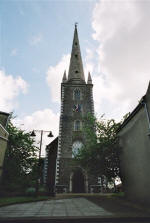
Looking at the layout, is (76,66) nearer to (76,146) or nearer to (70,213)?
(76,146)

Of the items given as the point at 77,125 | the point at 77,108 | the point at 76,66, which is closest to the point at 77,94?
the point at 77,108

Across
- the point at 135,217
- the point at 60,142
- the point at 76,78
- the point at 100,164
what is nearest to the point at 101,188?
the point at 100,164

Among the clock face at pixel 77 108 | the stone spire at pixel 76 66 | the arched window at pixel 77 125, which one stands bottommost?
the arched window at pixel 77 125

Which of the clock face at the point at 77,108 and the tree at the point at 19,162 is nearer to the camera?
the tree at the point at 19,162

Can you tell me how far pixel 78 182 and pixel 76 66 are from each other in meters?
25.4

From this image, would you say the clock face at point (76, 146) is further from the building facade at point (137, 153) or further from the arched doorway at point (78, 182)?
the building facade at point (137, 153)

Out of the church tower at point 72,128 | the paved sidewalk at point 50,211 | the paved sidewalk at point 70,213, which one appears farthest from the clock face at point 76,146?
the paved sidewalk at point 70,213

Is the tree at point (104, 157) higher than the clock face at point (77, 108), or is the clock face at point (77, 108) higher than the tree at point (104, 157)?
the clock face at point (77, 108)

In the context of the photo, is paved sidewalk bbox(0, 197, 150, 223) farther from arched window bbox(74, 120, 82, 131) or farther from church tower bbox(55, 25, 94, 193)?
arched window bbox(74, 120, 82, 131)

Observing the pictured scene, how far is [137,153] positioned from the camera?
11.5 m

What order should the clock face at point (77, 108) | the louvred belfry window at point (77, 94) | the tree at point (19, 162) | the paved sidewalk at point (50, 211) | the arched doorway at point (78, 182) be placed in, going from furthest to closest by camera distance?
the louvred belfry window at point (77, 94) < the clock face at point (77, 108) < the arched doorway at point (78, 182) < the tree at point (19, 162) < the paved sidewalk at point (50, 211)

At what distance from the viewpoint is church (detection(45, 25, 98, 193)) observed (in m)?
21.6

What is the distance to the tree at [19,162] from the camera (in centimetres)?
1891

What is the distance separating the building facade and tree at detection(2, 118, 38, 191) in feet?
43.5
